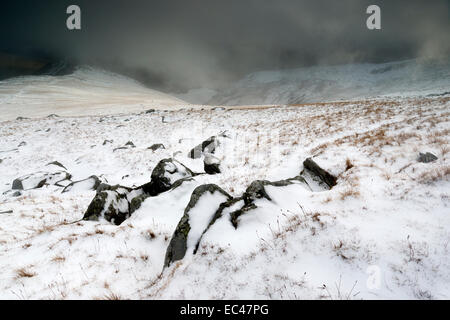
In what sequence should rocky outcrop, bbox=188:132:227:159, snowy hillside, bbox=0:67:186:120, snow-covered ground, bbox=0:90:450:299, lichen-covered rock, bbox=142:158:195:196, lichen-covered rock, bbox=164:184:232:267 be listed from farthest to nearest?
snowy hillside, bbox=0:67:186:120 → rocky outcrop, bbox=188:132:227:159 → lichen-covered rock, bbox=142:158:195:196 → lichen-covered rock, bbox=164:184:232:267 → snow-covered ground, bbox=0:90:450:299

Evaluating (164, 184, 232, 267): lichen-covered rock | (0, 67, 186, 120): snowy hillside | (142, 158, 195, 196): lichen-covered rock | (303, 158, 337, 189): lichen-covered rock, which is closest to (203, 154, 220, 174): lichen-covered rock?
(142, 158, 195, 196): lichen-covered rock

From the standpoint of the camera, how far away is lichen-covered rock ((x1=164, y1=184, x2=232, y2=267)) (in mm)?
4352

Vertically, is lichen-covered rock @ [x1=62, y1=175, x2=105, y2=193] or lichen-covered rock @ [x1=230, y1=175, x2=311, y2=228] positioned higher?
lichen-covered rock @ [x1=230, y1=175, x2=311, y2=228]

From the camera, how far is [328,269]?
10.5 feet

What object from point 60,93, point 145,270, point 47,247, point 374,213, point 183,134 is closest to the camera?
point 374,213

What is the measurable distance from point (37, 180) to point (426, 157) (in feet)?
58.0

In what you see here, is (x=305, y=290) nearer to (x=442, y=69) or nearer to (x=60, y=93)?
(x=60, y=93)

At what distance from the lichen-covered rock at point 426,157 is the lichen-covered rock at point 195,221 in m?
5.68

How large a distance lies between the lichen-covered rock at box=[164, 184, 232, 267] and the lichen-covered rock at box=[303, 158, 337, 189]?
11.1 feet

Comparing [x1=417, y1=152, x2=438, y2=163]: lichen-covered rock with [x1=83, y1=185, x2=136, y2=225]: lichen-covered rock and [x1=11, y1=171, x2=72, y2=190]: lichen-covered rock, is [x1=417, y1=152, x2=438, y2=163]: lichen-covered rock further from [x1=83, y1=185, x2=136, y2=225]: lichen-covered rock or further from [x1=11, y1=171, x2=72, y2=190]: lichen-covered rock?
[x1=11, y1=171, x2=72, y2=190]: lichen-covered rock

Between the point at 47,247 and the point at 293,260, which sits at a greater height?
the point at 293,260

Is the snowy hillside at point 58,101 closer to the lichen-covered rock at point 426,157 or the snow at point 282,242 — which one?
the snow at point 282,242
